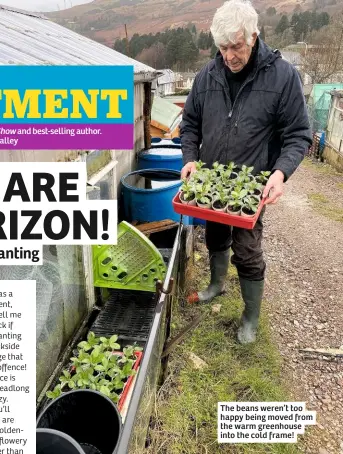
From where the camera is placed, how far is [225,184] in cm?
269

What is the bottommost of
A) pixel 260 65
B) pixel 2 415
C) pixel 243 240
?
pixel 2 415

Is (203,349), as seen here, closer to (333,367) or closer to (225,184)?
(333,367)

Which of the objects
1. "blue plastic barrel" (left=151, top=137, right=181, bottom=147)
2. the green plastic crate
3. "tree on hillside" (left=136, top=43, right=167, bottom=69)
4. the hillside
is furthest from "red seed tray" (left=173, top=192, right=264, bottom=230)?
the hillside

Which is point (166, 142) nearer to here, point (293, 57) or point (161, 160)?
point (161, 160)

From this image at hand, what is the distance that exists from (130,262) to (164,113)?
5743 mm

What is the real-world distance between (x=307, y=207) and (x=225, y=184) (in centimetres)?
520

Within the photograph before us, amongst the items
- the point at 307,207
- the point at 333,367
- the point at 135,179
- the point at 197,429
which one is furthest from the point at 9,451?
the point at 307,207
